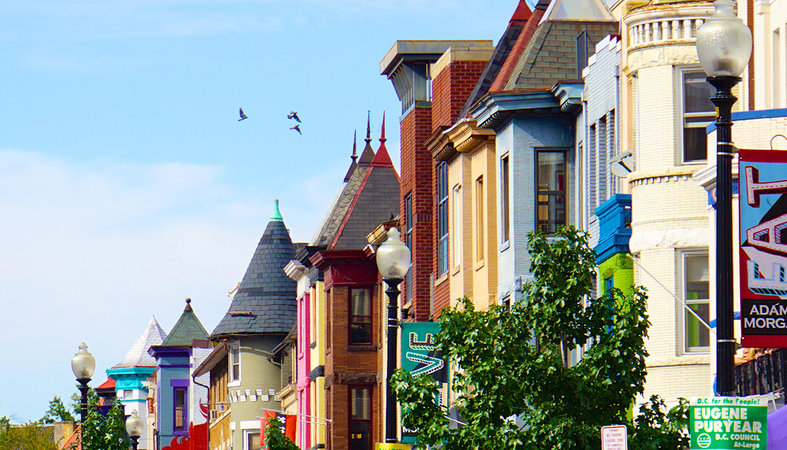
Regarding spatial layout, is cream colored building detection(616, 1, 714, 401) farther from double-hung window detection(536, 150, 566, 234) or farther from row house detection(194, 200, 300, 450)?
row house detection(194, 200, 300, 450)

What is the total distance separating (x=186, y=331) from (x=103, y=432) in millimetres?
50997

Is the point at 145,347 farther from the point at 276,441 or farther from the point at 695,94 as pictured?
the point at 695,94

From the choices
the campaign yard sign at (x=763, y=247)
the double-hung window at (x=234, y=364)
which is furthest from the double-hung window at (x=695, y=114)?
the double-hung window at (x=234, y=364)

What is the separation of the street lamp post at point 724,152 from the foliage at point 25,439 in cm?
11519

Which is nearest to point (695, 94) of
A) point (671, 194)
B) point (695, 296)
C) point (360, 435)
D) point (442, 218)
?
point (671, 194)

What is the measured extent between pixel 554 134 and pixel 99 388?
91863 millimetres

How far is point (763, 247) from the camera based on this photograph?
19125 mm

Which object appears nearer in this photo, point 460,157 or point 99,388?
point 460,157

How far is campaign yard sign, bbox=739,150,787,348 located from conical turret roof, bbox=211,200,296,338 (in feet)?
175

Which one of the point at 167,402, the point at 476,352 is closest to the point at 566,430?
the point at 476,352

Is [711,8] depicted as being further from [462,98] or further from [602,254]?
→ [462,98]

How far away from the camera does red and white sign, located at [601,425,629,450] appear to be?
15396 mm

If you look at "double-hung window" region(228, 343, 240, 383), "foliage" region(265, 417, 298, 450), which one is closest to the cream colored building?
"foliage" region(265, 417, 298, 450)

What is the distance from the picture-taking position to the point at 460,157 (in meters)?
39.6
